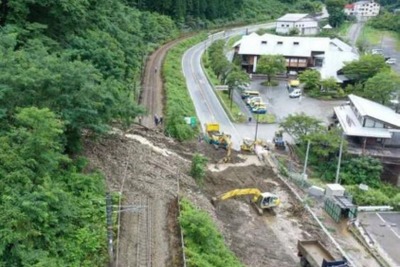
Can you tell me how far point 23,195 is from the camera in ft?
56.1

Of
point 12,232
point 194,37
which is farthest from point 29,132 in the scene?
point 194,37

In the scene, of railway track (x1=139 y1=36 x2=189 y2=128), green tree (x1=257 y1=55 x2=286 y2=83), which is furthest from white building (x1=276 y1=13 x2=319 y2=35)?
railway track (x1=139 y1=36 x2=189 y2=128)

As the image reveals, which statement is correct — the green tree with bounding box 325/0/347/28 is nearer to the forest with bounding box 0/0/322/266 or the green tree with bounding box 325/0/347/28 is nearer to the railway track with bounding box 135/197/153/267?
the forest with bounding box 0/0/322/266

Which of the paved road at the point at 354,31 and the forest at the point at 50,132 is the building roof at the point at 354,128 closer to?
the forest at the point at 50,132

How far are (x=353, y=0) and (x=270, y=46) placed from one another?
87.9 m

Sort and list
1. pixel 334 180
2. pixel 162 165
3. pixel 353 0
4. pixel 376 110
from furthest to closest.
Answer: pixel 353 0 → pixel 376 110 → pixel 334 180 → pixel 162 165

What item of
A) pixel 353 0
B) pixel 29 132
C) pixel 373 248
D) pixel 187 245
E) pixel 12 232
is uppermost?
pixel 353 0

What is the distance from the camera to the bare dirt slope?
2030 cm

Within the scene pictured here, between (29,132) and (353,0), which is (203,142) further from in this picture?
(353,0)

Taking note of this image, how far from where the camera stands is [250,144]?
38.6 m

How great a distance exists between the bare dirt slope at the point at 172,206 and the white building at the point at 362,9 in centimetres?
11215

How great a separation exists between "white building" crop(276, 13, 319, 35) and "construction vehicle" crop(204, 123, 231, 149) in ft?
202

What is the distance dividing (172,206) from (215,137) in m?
15.2

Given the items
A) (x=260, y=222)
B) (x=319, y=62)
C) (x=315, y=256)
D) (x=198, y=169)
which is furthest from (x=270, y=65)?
(x=315, y=256)
